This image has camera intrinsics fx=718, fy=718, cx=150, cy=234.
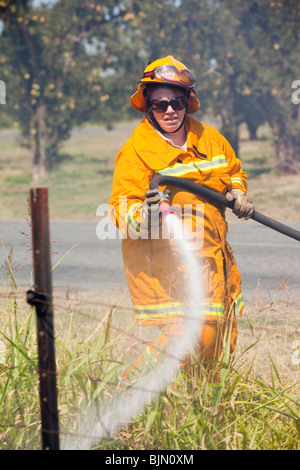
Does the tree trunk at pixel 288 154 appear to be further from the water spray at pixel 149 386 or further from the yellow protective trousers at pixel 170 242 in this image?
the water spray at pixel 149 386

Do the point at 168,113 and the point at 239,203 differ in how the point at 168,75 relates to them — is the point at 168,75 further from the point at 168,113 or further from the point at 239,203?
the point at 239,203

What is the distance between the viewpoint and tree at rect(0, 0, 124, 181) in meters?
15.9

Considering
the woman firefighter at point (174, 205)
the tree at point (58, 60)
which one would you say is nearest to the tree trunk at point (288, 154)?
the tree at point (58, 60)

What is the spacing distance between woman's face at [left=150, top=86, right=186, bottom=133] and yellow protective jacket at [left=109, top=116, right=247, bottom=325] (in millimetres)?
64

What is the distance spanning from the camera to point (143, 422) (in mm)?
3141

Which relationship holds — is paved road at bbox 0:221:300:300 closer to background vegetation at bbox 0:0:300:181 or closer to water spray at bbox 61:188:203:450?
water spray at bbox 61:188:203:450

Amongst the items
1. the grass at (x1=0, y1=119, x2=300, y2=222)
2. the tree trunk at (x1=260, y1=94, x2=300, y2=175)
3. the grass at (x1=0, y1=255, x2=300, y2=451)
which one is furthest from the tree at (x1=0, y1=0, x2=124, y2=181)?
the grass at (x1=0, y1=255, x2=300, y2=451)

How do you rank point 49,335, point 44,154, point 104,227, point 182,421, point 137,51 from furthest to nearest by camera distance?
point 44,154 < point 137,51 < point 104,227 < point 182,421 < point 49,335

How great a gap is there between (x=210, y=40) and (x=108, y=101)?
268 cm

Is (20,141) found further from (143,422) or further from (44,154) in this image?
(143,422)

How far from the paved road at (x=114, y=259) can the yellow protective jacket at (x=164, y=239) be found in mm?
2158

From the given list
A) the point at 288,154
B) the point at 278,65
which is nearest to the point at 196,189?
the point at 278,65

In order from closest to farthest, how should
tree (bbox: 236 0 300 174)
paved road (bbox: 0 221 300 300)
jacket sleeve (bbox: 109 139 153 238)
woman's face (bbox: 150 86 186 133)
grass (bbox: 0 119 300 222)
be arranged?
jacket sleeve (bbox: 109 139 153 238), woman's face (bbox: 150 86 186 133), paved road (bbox: 0 221 300 300), grass (bbox: 0 119 300 222), tree (bbox: 236 0 300 174)

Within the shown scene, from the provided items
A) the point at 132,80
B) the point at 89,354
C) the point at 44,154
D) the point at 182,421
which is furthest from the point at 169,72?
the point at 44,154
